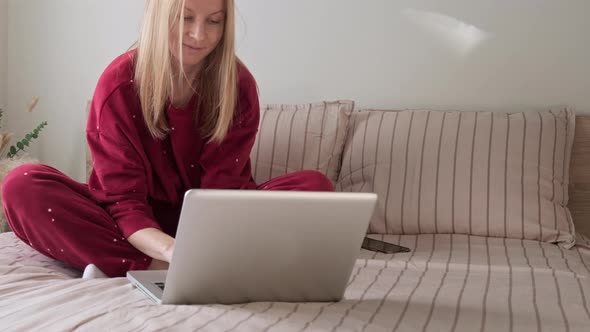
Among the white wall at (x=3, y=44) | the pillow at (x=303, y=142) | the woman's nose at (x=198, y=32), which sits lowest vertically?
the pillow at (x=303, y=142)

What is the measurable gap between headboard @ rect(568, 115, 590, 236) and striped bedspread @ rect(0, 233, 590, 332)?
0.51 meters

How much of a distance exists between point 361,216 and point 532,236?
0.97 meters

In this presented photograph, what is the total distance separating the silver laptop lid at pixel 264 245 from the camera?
129 centimetres

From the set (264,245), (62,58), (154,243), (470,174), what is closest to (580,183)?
(470,174)

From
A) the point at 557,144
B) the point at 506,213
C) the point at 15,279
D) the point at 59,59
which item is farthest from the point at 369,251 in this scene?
the point at 59,59

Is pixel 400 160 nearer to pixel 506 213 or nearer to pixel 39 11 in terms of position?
pixel 506 213

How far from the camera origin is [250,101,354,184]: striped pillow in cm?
244

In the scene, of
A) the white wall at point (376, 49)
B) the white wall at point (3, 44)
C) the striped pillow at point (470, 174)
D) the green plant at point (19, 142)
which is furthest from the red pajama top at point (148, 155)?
the white wall at point (3, 44)

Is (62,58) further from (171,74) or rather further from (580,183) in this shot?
(580,183)

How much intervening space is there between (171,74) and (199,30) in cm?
13

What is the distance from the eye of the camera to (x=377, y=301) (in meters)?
1.49

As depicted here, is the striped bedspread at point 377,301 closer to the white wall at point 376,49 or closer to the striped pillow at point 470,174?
the striped pillow at point 470,174

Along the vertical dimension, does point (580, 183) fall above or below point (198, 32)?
below

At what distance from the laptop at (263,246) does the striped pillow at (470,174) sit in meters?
0.87
